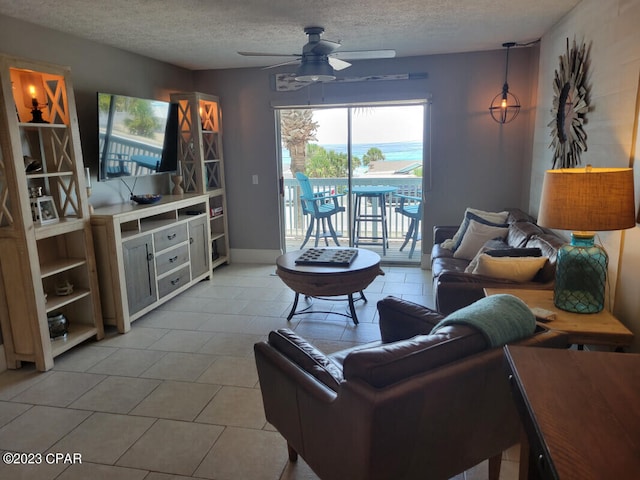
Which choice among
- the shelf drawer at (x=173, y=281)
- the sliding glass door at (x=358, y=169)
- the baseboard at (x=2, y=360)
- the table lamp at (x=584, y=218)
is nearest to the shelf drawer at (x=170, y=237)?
the shelf drawer at (x=173, y=281)

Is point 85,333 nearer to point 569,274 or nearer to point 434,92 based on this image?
point 569,274

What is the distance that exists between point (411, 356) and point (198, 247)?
398 cm

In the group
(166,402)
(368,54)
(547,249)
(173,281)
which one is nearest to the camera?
(166,402)

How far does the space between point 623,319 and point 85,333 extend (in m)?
3.73

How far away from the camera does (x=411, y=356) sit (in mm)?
1530

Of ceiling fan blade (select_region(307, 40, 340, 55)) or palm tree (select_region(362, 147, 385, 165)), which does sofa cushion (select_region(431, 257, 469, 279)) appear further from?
palm tree (select_region(362, 147, 385, 165))

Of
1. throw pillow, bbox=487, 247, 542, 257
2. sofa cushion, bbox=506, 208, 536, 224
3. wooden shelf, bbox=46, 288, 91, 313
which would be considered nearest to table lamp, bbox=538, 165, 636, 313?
throw pillow, bbox=487, 247, 542, 257

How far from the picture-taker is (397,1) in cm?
318

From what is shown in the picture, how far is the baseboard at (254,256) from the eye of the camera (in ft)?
20.2

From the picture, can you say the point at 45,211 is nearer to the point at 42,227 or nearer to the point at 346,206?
the point at 42,227

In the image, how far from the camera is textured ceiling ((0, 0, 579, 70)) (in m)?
3.20

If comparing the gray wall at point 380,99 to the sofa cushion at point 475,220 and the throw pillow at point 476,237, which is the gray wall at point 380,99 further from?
the throw pillow at point 476,237

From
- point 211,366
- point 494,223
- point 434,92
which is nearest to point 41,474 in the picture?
point 211,366

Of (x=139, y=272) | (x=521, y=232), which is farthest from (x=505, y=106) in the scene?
(x=139, y=272)
